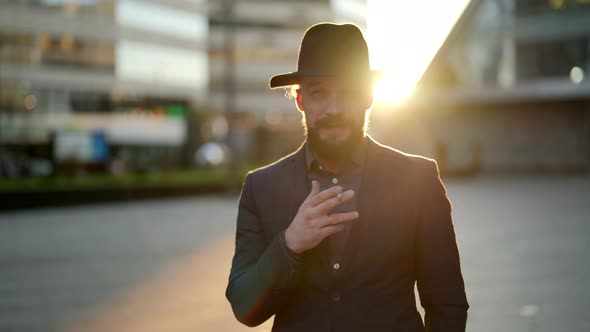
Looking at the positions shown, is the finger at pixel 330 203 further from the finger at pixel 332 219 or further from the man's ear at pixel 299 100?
the man's ear at pixel 299 100

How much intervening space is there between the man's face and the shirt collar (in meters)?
0.04

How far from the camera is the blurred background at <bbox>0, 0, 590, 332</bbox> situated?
819 centimetres

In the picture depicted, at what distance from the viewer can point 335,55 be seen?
2.82 meters

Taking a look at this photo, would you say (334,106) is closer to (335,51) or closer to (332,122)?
(332,122)

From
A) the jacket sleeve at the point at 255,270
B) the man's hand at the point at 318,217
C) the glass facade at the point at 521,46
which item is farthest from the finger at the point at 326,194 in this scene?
the glass facade at the point at 521,46

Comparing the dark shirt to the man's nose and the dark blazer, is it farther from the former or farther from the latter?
the man's nose

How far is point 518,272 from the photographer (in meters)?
10.6

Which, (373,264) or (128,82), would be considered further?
(128,82)

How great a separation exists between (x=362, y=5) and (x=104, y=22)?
38.0 metres

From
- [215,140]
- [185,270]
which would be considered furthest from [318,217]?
[215,140]

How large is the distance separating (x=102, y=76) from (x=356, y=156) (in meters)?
65.2

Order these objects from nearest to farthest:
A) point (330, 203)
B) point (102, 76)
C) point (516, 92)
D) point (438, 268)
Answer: point (330, 203)
point (438, 268)
point (516, 92)
point (102, 76)

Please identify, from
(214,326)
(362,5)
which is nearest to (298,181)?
(214,326)

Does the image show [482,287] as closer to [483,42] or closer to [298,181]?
[298,181]
